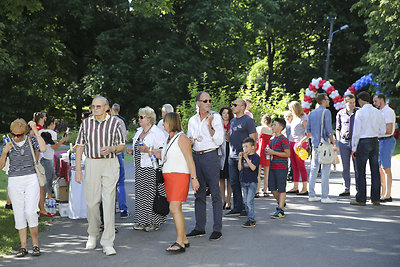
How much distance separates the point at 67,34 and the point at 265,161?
23.3m

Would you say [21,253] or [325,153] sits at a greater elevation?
[325,153]

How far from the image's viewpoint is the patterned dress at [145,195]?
812 centimetres

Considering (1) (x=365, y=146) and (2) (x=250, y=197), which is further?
(1) (x=365, y=146)

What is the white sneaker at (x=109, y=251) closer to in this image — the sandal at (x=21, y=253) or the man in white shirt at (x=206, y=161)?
the sandal at (x=21, y=253)

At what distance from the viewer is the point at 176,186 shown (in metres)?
6.73

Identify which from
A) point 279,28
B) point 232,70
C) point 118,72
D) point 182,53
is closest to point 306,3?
point 279,28

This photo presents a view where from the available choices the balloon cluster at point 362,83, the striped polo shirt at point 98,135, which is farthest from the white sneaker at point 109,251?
the balloon cluster at point 362,83

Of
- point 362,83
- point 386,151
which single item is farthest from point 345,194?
point 362,83

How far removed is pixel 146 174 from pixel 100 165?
1.45m

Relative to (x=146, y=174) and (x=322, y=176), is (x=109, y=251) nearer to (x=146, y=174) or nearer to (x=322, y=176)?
(x=146, y=174)

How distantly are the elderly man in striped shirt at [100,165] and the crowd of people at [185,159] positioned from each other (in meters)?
0.01

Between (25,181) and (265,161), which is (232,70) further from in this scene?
(25,181)

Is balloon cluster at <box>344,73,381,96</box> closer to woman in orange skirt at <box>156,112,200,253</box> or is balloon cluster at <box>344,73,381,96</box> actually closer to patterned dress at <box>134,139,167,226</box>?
patterned dress at <box>134,139,167,226</box>

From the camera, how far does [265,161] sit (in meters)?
11.8
